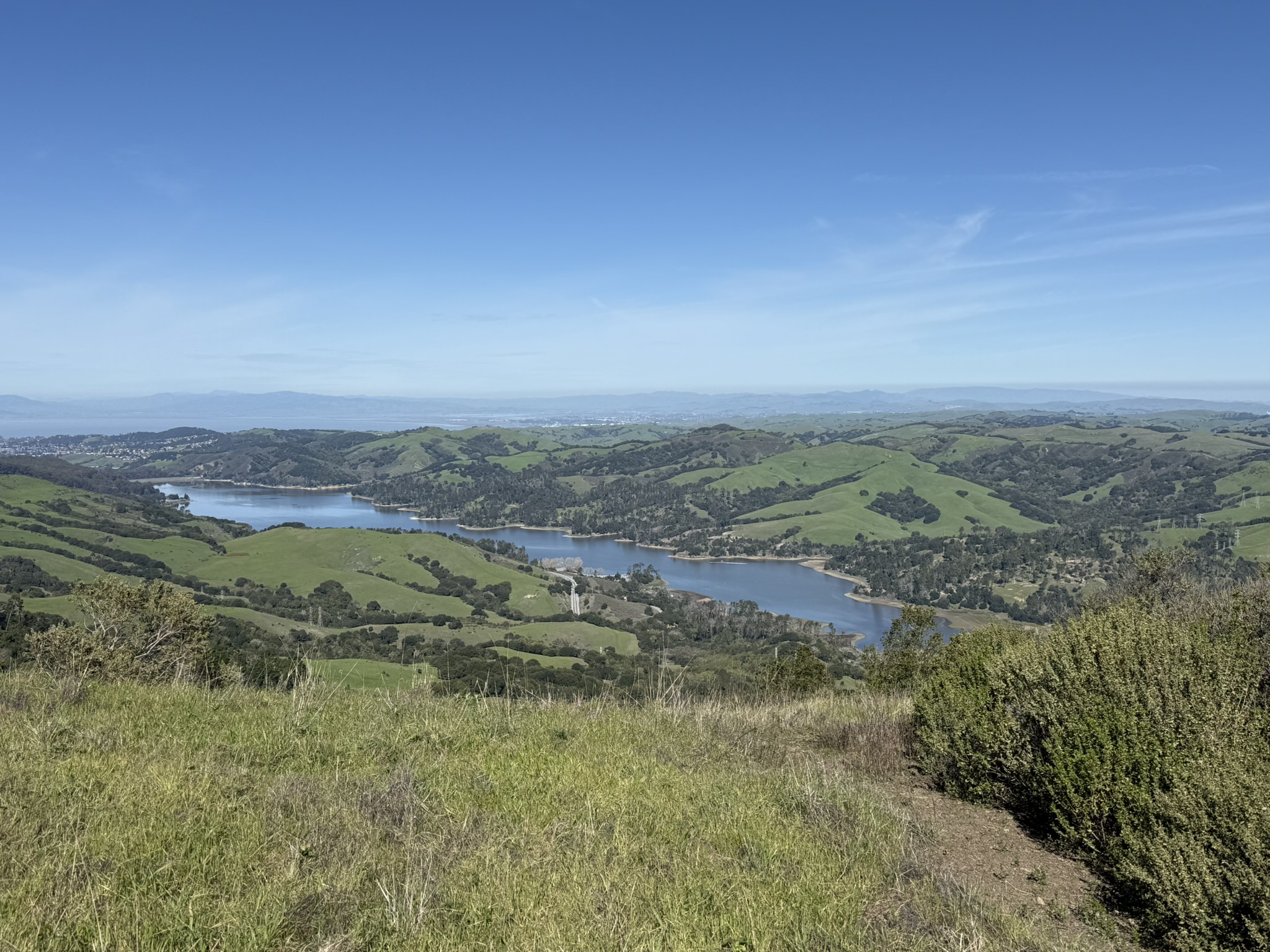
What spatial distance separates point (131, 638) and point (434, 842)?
1012cm

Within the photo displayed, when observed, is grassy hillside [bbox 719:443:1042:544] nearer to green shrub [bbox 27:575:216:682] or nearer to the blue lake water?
the blue lake water

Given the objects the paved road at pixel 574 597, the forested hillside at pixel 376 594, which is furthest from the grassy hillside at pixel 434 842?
the paved road at pixel 574 597

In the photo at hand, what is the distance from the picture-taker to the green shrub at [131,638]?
941 cm

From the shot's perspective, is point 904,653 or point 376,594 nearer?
point 904,653

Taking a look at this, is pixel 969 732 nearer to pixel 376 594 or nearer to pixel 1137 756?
pixel 1137 756

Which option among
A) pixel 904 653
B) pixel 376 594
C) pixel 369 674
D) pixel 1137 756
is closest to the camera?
pixel 1137 756

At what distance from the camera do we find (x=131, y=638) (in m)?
11.5

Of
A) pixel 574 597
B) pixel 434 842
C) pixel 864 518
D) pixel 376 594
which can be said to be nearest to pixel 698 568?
pixel 574 597

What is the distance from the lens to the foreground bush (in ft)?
13.1

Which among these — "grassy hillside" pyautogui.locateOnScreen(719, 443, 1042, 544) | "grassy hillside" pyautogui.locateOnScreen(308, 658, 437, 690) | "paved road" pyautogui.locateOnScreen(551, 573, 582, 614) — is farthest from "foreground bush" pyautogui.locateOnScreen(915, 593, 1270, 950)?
"grassy hillside" pyautogui.locateOnScreen(719, 443, 1042, 544)

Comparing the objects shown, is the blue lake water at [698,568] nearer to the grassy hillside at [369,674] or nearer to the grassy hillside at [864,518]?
the grassy hillside at [864,518]

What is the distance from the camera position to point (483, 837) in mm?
4359

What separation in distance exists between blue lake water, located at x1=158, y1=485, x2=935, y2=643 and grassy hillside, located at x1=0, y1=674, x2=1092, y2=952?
93.0m

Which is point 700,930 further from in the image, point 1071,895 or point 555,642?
point 555,642
